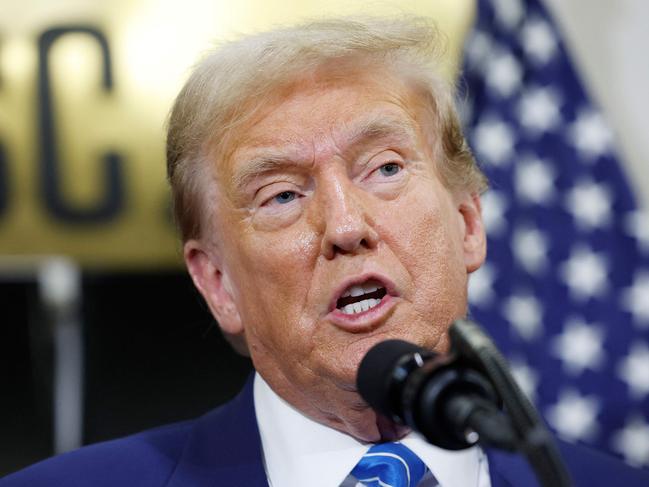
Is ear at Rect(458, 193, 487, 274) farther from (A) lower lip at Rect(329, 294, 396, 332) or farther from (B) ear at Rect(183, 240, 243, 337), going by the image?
(B) ear at Rect(183, 240, 243, 337)

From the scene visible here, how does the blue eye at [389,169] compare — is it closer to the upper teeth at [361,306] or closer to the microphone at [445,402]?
the upper teeth at [361,306]

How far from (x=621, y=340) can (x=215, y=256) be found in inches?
53.7

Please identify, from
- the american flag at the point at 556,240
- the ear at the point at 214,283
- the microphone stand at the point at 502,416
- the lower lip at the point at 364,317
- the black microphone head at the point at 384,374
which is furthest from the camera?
the american flag at the point at 556,240

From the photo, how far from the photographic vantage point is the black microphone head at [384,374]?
1006 millimetres

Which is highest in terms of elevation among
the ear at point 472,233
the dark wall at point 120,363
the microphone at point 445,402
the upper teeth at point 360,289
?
the microphone at point 445,402

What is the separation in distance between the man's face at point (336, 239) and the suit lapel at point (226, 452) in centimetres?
10

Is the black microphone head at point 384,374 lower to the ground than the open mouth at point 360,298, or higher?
higher

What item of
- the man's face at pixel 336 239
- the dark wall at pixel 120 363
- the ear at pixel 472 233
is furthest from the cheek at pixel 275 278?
the dark wall at pixel 120 363

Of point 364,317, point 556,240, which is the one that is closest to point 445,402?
point 364,317

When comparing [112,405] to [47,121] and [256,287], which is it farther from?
[256,287]

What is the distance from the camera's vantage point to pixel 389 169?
1.53 meters

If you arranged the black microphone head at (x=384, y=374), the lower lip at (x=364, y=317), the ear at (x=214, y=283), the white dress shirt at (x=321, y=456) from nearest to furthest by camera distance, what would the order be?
the black microphone head at (x=384, y=374) < the lower lip at (x=364, y=317) < the white dress shirt at (x=321, y=456) < the ear at (x=214, y=283)

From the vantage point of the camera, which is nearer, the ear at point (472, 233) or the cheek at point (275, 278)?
the cheek at point (275, 278)

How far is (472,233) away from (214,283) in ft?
1.41
